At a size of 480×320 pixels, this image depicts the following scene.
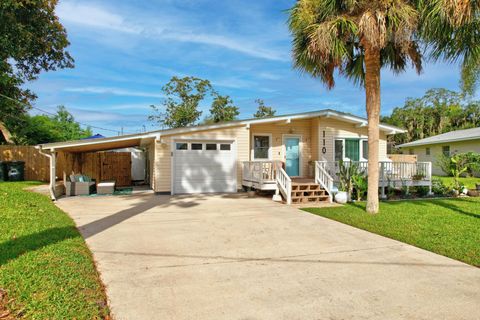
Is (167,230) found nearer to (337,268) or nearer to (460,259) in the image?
(337,268)

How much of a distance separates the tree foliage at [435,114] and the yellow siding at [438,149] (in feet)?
28.2

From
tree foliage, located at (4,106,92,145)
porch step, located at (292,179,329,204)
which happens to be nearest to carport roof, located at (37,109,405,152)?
porch step, located at (292,179,329,204)

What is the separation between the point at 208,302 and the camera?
3307mm

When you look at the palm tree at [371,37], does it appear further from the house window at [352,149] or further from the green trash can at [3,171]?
the green trash can at [3,171]

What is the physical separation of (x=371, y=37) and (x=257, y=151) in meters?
7.70

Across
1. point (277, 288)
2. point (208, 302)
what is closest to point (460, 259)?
point (277, 288)

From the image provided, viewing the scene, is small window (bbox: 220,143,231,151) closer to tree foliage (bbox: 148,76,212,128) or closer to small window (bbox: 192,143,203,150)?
small window (bbox: 192,143,203,150)

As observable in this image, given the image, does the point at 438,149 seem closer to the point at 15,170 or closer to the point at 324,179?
the point at 324,179

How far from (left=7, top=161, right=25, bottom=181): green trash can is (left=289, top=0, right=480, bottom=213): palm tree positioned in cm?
1448

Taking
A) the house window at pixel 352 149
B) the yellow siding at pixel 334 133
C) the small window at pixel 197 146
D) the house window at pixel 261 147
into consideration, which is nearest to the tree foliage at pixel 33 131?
the small window at pixel 197 146

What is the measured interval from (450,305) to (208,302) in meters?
2.44

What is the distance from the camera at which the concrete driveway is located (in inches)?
125

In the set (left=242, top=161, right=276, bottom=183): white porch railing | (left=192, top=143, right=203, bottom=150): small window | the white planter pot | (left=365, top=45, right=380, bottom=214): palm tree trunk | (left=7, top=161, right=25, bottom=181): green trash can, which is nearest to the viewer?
(left=365, top=45, right=380, bottom=214): palm tree trunk

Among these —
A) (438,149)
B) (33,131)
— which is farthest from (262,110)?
(33,131)
